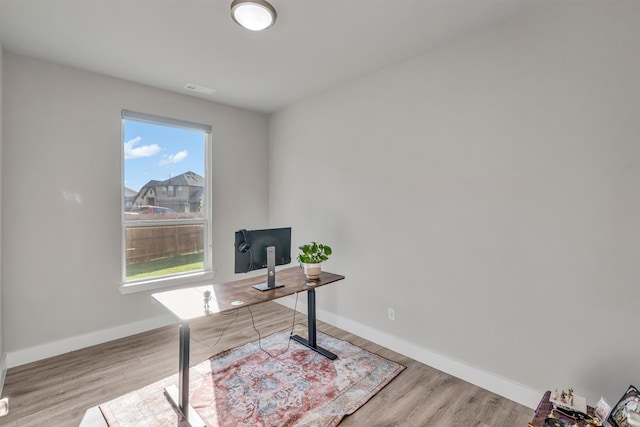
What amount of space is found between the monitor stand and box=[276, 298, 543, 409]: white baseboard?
1143mm

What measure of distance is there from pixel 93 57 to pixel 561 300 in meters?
4.00

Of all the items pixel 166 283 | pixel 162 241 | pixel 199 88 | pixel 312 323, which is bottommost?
pixel 312 323

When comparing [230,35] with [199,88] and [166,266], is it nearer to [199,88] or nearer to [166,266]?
[199,88]

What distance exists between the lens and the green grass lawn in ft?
10.6

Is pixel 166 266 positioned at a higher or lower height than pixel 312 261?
lower

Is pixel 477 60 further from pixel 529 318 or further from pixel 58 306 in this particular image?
pixel 58 306

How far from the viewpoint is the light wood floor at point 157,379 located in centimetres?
192

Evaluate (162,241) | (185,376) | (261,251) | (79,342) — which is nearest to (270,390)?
(185,376)

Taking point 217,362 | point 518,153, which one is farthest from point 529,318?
point 217,362

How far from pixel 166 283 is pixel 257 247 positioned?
1580mm

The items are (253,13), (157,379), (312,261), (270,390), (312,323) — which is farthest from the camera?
(312,323)

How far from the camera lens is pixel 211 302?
2039 mm

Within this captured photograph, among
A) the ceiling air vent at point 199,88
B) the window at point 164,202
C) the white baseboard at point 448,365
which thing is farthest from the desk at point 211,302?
the ceiling air vent at point 199,88

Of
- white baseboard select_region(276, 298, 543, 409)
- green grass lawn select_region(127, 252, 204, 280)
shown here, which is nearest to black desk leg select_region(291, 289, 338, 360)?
white baseboard select_region(276, 298, 543, 409)
